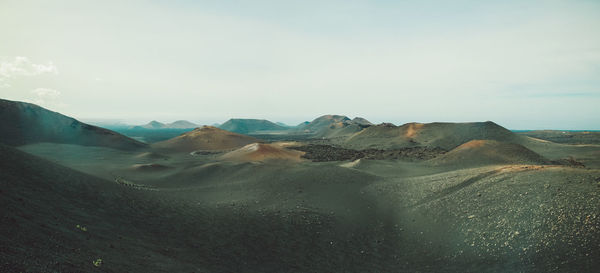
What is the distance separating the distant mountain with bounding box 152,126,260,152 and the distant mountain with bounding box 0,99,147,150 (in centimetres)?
995

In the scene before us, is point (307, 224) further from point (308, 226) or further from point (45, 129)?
point (45, 129)

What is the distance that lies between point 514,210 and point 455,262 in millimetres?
5236

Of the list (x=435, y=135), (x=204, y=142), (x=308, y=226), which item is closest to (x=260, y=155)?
(x=308, y=226)

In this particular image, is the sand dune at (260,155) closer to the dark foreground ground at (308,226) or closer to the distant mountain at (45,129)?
the dark foreground ground at (308,226)

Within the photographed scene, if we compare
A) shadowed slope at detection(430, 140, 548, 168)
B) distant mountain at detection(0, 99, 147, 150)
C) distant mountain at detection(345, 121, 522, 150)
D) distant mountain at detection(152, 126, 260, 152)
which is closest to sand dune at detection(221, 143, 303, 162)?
shadowed slope at detection(430, 140, 548, 168)

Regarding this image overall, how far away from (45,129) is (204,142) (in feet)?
118

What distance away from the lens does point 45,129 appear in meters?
64.9

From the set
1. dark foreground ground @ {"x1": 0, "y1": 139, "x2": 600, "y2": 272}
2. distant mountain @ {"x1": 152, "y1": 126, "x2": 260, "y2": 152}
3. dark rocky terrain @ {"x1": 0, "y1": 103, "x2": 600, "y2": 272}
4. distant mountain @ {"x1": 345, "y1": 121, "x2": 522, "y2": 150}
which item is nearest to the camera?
dark foreground ground @ {"x1": 0, "y1": 139, "x2": 600, "y2": 272}

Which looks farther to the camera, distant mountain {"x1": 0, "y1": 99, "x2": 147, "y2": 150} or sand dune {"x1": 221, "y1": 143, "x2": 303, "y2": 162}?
distant mountain {"x1": 0, "y1": 99, "x2": 147, "y2": 150}

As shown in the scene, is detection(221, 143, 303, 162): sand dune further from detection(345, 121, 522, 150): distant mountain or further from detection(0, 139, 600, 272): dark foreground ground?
detection(345, 121, 522, 150): distant mountain

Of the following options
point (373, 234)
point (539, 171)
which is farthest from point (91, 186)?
point (539, 171)

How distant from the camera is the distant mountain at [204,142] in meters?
77.8

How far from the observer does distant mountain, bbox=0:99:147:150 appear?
194ft

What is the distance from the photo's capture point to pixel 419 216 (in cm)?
1836
